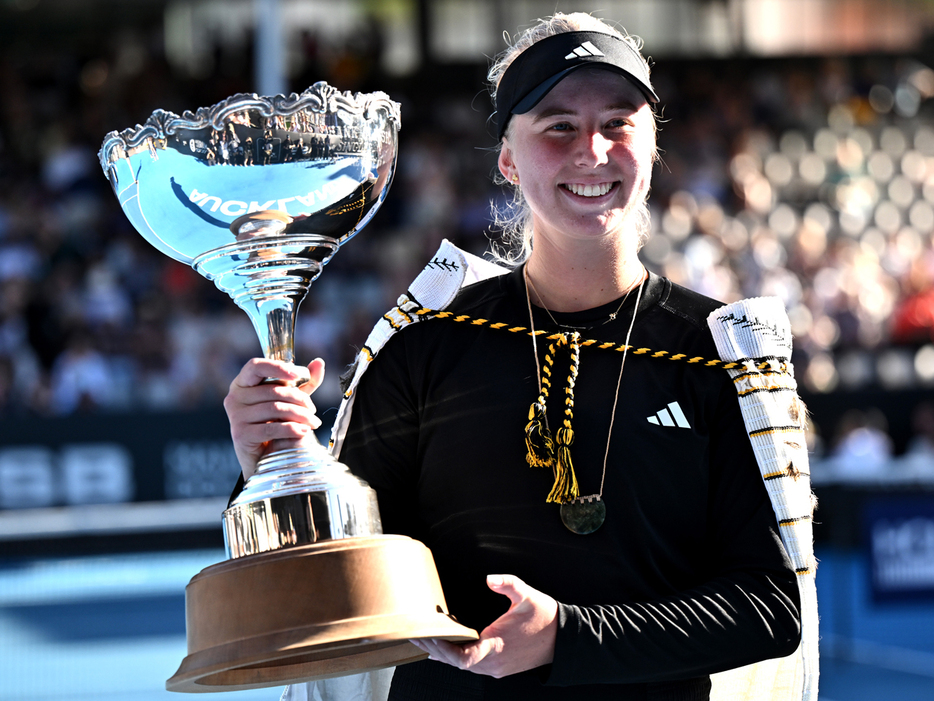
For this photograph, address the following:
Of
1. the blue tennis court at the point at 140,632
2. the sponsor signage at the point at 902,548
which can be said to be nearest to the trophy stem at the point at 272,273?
the blue tennis court at the point at 140,632

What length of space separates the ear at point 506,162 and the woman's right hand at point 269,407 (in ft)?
1.48

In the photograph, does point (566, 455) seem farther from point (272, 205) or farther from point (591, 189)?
point (272, 205)

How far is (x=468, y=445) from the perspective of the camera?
1.67 m

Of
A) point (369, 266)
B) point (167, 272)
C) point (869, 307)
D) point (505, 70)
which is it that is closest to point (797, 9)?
point (869, 307)

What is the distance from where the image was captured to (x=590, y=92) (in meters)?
1.62

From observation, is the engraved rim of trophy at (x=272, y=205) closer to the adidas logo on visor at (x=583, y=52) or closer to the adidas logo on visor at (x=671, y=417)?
the adidas logo on visor at (x=583, y=52)

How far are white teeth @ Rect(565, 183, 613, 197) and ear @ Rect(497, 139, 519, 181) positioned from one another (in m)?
0.18

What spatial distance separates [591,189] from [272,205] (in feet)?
1.48

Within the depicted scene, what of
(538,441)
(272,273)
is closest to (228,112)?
(272,273)

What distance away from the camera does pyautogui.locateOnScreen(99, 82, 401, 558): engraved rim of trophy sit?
1529mm

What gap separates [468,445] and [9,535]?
4.43 meters

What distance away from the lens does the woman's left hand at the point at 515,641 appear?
4.66 feet

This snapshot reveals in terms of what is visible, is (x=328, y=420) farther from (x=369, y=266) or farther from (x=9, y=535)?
(x=369, y=266)

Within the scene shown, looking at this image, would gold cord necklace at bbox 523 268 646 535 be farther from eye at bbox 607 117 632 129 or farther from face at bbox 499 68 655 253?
eye at bbox 607 117 632 129
